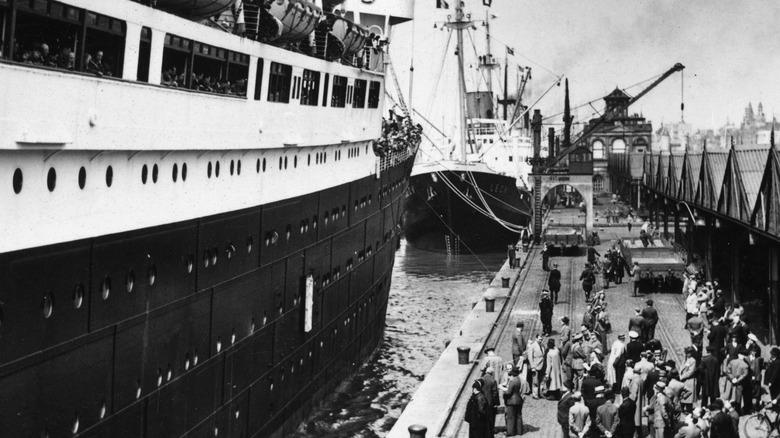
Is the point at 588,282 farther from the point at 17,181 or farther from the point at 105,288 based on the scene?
the point at 17,181

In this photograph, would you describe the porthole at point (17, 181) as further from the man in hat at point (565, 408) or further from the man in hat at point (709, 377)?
the man in hat at point (709, 377)

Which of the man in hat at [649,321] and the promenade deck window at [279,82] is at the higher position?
the promenade deck window at [279,82]

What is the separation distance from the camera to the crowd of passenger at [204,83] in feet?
40.8

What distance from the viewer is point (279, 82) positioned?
56.1ft

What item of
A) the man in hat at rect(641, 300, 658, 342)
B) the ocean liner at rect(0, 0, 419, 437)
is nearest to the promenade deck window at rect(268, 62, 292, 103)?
the ocean liner at rect(0, 0, 419, 437)

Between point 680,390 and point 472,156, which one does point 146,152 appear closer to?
point 680,390

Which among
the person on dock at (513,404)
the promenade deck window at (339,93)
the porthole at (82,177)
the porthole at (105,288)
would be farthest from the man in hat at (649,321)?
the porthole at (82,177)

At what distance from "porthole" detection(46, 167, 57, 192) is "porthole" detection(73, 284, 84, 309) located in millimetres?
1183

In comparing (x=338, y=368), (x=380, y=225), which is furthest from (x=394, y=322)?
(x=338, y=368)

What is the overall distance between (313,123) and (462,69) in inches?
1802

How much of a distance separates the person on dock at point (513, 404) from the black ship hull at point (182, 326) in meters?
4.54

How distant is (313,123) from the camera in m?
19.1

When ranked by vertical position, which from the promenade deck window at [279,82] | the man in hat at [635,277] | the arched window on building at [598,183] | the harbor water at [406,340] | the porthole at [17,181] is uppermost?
the arched window on building at [598,183]

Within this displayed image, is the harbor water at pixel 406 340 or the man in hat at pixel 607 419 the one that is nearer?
the man in hat at pixel 607 419
